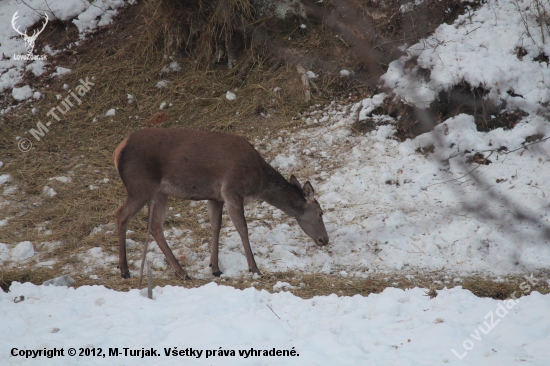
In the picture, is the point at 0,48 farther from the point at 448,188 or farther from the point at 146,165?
the point at 448,188

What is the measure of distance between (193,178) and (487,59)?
4.71 m

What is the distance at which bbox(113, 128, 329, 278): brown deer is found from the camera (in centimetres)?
717

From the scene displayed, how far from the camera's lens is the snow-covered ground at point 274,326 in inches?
179

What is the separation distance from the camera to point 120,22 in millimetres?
12672

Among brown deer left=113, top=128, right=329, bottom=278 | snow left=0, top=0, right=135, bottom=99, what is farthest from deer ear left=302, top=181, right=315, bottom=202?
snow left=0, top=0, right=135, bottom=99

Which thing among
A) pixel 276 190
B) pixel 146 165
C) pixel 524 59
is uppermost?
pixel 524 59

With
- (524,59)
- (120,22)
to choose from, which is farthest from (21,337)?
(120,22)

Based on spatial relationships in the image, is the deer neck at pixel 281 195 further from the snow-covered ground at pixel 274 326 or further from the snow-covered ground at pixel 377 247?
the snow-covered ground at pixel 274 326

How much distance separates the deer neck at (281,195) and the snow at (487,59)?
2.07 meters

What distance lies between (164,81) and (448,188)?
232 inches

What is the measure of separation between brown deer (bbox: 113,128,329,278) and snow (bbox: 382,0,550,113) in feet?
7.77

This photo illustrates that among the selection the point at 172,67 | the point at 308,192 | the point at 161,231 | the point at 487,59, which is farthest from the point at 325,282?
the point at 172,67

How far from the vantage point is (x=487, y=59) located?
8906 mm

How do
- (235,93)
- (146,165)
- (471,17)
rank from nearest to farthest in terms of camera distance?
(146,165), (471,17), (235,93)
